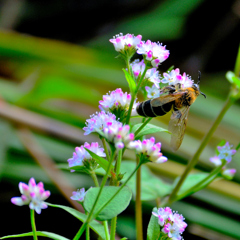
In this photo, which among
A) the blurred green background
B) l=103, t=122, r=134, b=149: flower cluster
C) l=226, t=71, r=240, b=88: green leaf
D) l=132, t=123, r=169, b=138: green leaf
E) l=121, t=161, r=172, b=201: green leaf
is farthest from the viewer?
the blurred green background

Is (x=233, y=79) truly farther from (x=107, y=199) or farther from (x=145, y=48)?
(x=107, y=199)

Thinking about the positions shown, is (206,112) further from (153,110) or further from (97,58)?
(153,110)

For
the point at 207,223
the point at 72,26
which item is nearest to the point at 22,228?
the point at 207,223

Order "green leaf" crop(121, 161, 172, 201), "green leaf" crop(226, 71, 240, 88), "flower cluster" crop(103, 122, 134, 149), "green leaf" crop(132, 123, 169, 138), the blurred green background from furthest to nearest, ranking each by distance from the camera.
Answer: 1. the blurred green background
2. "green leaf" crop(121, 161, 172, 201)
3. "green leaf" crop(226, 71, 240, 88)
4. "green leaf" crop(132, 123, 169, 138)
5. "flower cluster" crop(103, 122, 134, 149)

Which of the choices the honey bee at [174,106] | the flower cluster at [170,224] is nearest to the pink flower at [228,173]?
the honey bee at [174,106]

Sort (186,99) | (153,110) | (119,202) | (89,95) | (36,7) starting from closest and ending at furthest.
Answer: (119,202), (153,110), (186,99), (89,95), (36,7)

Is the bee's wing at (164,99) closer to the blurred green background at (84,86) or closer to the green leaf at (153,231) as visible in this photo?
the green leaf at (153,231)

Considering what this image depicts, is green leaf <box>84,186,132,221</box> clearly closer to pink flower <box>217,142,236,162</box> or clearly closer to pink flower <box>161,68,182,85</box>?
pink flower <box>161,68,182,85</box>

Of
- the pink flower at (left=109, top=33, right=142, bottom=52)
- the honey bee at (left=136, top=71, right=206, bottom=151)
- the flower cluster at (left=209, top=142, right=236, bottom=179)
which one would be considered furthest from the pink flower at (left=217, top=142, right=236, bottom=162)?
the pink flower at (left=109, top=33, right=142, bottom=52)
